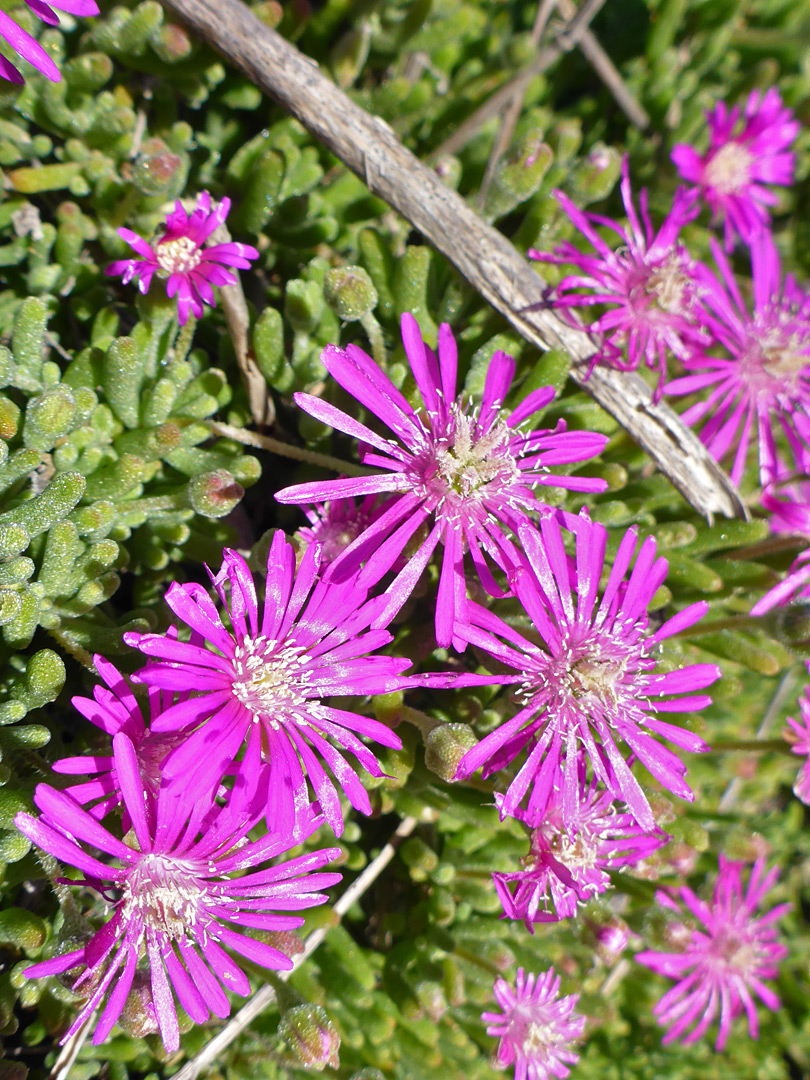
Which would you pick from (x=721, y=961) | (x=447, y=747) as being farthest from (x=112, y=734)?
(x=721, y=961)

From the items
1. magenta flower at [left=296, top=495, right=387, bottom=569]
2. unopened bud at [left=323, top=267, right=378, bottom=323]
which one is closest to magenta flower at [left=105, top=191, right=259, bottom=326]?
unopened bud at [left=323, top=267, right=378, bottom=323]

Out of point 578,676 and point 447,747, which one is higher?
point 578,676

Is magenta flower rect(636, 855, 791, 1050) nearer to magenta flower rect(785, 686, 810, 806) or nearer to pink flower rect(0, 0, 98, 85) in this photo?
magenta flower rect(785, 686, 810, 806)

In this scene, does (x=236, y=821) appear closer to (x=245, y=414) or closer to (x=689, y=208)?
(x=245, y=414)

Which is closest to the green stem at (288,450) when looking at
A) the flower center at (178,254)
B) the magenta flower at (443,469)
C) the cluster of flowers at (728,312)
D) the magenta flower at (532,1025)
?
the magenta flower at (443,469)

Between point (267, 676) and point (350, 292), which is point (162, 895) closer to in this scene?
point (267, 676)
